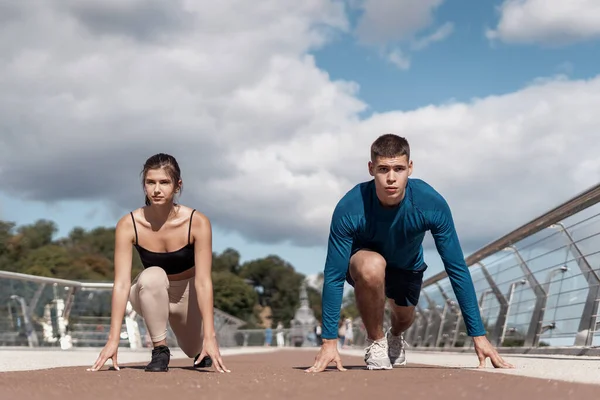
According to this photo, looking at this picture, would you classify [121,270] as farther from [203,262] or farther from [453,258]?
[453,258]

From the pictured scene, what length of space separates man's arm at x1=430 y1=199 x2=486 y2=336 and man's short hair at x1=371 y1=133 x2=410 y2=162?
0.45 metres

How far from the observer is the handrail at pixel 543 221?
743 cm

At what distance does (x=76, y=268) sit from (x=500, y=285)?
2905 inches

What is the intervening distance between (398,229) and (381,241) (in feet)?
0.56

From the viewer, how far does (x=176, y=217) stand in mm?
6070

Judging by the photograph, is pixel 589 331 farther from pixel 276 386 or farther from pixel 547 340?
pixel 276 386

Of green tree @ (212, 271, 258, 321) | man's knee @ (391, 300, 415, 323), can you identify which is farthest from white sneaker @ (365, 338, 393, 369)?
green tree @ (212, 271, 258, 321)

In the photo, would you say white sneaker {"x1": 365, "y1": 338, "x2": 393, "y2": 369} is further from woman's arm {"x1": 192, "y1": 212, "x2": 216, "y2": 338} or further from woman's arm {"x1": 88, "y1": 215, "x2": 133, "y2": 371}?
woman's arm {"x1": 88, "y1": 215, "x2": 133, "y2": 371}

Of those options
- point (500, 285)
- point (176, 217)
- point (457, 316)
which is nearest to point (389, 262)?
point (176, 217)

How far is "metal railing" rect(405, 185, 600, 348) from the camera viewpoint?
25.0 feet

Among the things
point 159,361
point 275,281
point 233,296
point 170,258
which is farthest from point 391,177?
point 275,281

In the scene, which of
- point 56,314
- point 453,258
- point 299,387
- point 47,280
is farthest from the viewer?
point 56,314

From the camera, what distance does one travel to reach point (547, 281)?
29.6 ft

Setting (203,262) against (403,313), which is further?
(403,313)
